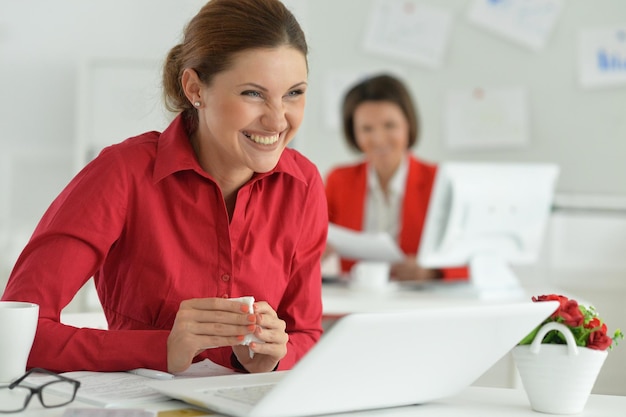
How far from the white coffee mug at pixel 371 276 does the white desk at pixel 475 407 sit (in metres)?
1.73

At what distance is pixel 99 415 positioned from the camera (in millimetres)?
1064

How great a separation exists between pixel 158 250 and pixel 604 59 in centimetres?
305

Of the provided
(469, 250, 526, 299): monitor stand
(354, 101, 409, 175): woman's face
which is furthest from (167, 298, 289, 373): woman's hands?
(354, 101, 409, 175): woman's face

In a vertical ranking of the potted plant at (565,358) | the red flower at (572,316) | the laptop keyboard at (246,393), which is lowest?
the laptop keyboard at (246,393)

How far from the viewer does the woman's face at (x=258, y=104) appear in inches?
60.5

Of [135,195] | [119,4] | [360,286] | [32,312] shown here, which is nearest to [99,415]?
[32,312]

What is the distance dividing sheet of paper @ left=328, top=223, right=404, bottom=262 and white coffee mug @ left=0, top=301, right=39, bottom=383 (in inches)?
71.2

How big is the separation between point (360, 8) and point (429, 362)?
134 inches

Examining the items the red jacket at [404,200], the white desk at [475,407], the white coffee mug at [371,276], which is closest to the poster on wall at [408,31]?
the red jacket at [404,200]

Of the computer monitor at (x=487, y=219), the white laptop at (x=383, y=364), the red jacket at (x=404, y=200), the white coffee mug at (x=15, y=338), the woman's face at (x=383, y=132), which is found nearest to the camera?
the white laptop at (x=383, y=364)

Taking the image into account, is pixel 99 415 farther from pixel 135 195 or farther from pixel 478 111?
pixel 478 111

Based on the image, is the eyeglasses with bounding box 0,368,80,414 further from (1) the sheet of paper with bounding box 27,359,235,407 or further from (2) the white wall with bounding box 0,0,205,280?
(2) the white wall with bounding box 0,0,205,280

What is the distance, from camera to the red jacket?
365cm

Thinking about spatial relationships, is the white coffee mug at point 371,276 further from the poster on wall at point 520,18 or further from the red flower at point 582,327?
the red flower at point 582,327
